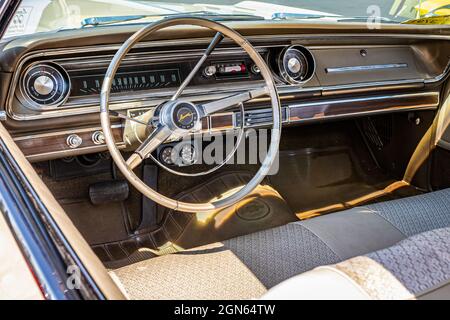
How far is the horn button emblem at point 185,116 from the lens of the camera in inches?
62.5

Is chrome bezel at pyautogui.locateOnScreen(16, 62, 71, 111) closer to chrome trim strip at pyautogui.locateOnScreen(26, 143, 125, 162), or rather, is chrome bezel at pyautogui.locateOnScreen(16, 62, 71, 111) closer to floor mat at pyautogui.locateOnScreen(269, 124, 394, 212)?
chrome trim strip at pyautogui.locateOnScreen(26, 143, 125, 162)

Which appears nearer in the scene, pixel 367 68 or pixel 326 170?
pixel 367 68

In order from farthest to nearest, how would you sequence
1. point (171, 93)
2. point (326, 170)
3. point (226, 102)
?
point (326, 170) → point (171, 93) → point (226, 102)

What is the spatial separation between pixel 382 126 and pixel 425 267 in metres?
2.19

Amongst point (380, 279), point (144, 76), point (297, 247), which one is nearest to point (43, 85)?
point (144, 76)

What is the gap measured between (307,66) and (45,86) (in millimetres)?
1161

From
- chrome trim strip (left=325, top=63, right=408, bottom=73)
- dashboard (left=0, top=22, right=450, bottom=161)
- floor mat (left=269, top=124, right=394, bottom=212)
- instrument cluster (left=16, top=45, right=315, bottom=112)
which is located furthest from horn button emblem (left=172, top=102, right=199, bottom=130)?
floor mat (left=269, top=124, right=394, bottom=212)

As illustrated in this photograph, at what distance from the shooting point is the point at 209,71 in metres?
2.11

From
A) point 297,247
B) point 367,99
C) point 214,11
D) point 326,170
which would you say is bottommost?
point 326,170

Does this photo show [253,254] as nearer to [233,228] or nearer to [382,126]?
[233,228]

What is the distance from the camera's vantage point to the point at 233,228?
2.40 metres

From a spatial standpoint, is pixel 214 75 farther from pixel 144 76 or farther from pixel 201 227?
pixel 201 227

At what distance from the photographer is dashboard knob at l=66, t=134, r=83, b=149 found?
74.5 inches
